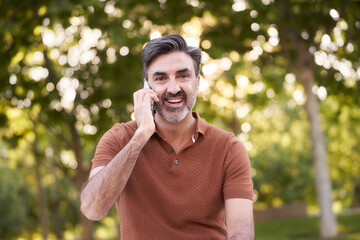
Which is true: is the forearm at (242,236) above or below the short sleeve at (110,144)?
below

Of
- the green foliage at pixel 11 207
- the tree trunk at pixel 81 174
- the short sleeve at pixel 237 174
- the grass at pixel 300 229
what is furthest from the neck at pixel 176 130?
the green foliage at pixel 11 207

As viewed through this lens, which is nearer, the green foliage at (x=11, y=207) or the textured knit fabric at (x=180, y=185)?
the textured knit fabric at (x=180, y=185)

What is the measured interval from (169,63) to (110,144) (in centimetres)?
59

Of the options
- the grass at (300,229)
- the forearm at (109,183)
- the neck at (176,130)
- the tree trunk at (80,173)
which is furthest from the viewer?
the grass at (300,229)

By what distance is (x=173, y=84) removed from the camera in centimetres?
334

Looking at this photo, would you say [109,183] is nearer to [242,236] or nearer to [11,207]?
[242,236]

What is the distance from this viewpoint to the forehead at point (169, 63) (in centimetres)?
335

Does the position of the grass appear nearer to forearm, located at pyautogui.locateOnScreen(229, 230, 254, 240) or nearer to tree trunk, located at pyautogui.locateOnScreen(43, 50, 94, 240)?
tree trunk, located at pyautogui.locateOnScreen(43, 50, 94, 240)

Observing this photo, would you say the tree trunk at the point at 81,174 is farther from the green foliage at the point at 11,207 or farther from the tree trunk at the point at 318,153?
the green foliage at the point at 11,207

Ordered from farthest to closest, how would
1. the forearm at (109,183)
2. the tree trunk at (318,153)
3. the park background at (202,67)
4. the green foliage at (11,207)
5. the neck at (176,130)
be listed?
1. the green foliage at (11,207)
2. the tree trunk at (318,153)
3. the park background at (202,67)
4. the neck at (176,130)
5. the forearm at (109,183)

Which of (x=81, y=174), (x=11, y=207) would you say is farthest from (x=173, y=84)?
(x=11, y=207)

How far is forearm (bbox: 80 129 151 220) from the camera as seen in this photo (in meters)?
3.03

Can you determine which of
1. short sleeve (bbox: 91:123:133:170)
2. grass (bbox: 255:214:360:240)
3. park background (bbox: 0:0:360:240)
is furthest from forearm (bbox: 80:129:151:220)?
grass (bbox: 255:214:360:240)

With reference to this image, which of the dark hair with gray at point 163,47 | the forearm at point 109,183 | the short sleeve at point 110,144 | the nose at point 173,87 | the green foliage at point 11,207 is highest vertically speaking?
the green foliage at point 11,207
